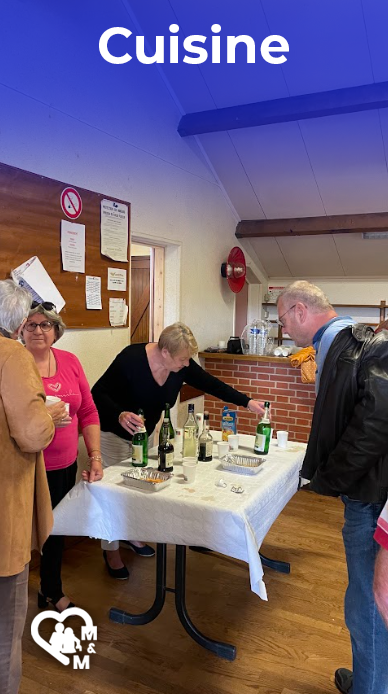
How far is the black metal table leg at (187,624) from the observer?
214 centimetres

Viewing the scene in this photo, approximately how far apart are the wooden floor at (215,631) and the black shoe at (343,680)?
29 mm

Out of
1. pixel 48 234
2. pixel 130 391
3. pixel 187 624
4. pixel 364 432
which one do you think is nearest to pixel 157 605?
pixel 187 624

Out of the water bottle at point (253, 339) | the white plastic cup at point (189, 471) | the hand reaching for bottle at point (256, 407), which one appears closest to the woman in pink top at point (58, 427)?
the white plastic cup at point (189, 471)

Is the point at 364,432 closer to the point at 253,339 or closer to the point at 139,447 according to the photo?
the point at 139,447

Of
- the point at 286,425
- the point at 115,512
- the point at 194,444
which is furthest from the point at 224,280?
the point at 115,512

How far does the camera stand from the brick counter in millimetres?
4445

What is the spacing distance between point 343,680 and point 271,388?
8.97 ft

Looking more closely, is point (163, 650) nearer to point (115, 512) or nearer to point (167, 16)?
point (115, 512)

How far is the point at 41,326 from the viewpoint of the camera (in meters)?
2.28

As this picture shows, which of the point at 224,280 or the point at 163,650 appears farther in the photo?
the point at 224,280

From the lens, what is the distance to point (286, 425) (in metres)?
4.52

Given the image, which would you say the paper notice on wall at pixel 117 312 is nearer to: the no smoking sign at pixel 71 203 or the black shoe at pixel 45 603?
the no smoking sign at pixel 71 203

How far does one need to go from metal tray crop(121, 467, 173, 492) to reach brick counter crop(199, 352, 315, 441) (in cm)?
244

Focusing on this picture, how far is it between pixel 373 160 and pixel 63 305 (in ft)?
9.21
